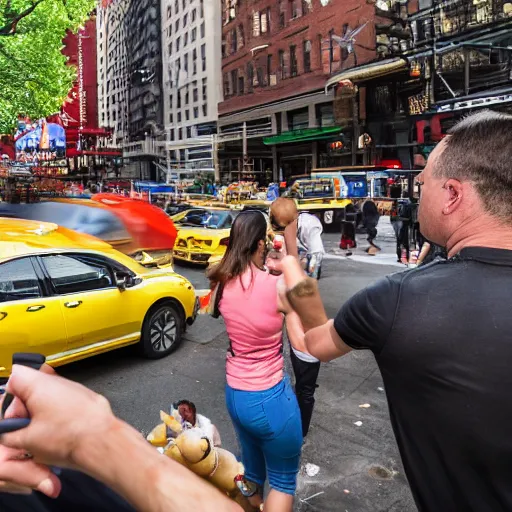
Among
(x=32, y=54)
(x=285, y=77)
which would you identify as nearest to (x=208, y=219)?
(x=32, y=54)

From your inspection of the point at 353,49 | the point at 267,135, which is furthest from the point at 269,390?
the point at 267,135

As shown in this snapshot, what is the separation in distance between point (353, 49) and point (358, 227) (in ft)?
45.2

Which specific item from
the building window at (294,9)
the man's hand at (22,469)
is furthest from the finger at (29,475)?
the building window at (294,9)

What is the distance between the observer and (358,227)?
18.8 meters

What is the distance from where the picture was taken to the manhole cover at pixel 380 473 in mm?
3605

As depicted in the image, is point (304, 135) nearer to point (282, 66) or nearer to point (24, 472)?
point (282, 66)

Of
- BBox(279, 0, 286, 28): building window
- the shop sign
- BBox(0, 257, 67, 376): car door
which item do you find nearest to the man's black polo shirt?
BBox(0, 257, 67, 376): car door

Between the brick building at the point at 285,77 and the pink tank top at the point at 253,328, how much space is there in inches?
1047

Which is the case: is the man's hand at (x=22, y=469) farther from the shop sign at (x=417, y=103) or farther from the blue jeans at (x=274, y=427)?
the shop sign at (x=417, y=103)

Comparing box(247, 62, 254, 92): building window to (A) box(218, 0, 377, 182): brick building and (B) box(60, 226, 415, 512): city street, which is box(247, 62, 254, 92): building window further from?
(B) box(60, 226, 415, 512): city street

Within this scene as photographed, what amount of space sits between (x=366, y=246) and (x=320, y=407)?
11.4 m

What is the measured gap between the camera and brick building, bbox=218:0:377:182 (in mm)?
28000

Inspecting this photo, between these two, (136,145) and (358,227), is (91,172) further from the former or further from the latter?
(358,227)

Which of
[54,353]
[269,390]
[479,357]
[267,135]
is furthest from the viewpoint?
[267,135]
